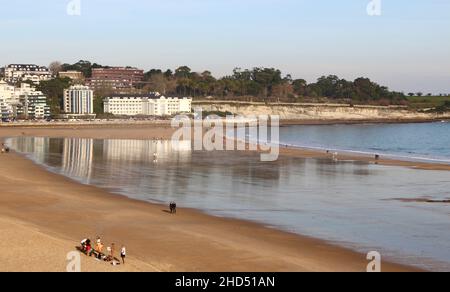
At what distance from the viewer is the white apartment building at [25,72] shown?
172 metres

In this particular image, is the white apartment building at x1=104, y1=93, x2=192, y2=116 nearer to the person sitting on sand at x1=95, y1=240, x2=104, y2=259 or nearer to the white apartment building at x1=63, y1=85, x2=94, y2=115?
the white apartment building at x1=63, y1=85, x2=94, y2=115

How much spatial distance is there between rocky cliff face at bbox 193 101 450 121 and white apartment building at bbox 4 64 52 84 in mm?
48285

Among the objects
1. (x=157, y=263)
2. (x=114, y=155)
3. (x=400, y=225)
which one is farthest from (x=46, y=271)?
(x=114, y=155)

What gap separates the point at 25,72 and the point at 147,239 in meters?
171

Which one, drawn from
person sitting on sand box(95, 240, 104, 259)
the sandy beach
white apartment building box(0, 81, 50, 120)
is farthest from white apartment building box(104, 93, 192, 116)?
person sitting on sand box(95, 240, 104, 259)

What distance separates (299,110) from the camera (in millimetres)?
161625

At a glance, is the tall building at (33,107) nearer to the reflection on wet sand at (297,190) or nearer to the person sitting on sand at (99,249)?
the reflection on wet sand at (297,190)

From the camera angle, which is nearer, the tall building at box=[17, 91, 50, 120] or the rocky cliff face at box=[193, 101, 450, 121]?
the tall building at box=[17, 91, 50, 120]

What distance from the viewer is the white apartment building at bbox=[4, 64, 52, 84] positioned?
172350mm

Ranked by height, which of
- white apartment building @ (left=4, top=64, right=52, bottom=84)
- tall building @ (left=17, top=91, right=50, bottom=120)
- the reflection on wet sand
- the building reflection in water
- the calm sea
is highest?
white apartment building @ (left=4, top=64, right=52, bottom=84)

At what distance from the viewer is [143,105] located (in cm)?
13675

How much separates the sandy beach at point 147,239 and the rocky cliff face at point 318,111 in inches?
4932

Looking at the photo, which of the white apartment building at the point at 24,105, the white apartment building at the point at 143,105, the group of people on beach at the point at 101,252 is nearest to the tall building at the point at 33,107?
the white apartment building at the point at 24,105
